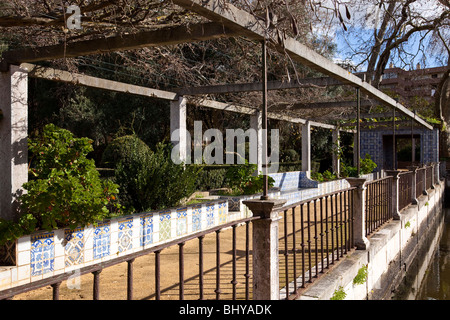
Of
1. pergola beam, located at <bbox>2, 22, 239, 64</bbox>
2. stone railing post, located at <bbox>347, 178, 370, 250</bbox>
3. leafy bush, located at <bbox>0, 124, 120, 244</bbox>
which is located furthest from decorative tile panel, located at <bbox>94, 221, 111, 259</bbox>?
stone railing post, located at <bbox>347, 178, 370, 250</bbox>

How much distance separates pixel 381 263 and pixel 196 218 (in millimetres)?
2994

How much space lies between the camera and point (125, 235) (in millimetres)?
5414

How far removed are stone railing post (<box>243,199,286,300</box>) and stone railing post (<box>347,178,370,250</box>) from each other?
8.37ft

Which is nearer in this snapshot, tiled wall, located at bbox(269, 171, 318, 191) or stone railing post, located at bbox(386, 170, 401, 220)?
stone railing post, located at bbox(386, 170, 401, 220)

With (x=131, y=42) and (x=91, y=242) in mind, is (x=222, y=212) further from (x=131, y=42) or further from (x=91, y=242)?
(x=131, y=42)

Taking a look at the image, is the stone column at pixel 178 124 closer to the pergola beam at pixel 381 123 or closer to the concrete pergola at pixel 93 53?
the concrete pergola at pixel 93 53

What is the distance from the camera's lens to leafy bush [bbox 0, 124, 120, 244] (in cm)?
417

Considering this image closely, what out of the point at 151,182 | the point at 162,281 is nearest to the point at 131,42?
the point at 162,281

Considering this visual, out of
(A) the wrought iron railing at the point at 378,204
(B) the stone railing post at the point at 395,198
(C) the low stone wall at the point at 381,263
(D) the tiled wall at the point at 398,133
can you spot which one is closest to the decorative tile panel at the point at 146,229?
(C) the low stone wall at the point at 381,263

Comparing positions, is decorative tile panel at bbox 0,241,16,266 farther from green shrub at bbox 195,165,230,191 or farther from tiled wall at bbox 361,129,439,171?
tiled wall at bbox 361,129,439,171

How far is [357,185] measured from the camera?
544 cm

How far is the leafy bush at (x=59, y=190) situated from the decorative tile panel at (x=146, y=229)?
1.01 metres
